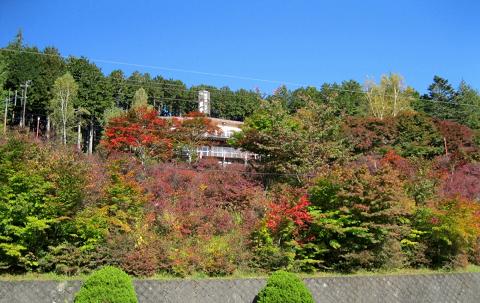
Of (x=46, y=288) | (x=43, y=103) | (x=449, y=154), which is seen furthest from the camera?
(x=43, y=103)

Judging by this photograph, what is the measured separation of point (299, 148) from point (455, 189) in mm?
8251

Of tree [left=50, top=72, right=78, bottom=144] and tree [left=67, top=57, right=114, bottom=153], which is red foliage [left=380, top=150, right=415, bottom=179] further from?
tree [left=67, top=57, right=114, bottom=153]

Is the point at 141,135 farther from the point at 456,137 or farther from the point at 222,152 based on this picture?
the point at 456,137

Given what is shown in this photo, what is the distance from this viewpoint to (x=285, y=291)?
10.7 m

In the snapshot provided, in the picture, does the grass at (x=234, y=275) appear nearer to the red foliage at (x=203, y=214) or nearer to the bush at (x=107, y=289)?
the red foliage at (x=203, y=214)

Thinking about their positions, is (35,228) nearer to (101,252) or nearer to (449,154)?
(101,252)

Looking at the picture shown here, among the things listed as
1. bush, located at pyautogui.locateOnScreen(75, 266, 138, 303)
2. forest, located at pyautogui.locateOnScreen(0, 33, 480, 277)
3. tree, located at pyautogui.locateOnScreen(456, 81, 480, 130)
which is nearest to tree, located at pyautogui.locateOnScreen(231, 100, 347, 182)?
forest, located at pyautogui.locateOnScreen(0, 33, 480, 277)

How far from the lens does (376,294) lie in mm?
14070

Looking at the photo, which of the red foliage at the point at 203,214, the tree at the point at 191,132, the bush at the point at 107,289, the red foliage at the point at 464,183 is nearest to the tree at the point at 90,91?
the tree at the point at 191,132

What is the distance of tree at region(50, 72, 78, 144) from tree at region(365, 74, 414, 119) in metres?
26.6

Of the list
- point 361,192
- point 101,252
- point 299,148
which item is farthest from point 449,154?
point 101,252

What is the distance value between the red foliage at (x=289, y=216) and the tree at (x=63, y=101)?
2489cm

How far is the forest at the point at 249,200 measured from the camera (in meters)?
13.1

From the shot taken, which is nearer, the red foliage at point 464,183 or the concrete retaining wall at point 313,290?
the concrete retaining wall at point 313,290
